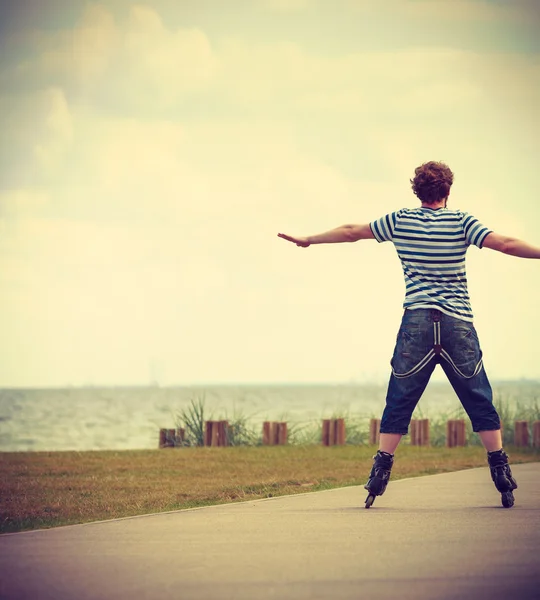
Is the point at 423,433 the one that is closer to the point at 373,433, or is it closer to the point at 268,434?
the point at 373,433

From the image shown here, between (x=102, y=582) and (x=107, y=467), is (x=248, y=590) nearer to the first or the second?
(x=102, y=582)

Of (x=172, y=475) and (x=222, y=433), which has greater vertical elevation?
(x=222, y=433)

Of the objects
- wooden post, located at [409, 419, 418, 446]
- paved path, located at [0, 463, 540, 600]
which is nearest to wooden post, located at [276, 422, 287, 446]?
wooden post, located at [409, 419, 418, 446]

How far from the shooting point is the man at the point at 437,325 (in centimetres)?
662

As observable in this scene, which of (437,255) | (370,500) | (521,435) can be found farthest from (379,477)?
(521,435)

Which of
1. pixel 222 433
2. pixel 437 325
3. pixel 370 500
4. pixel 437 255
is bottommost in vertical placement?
pixel 370 500

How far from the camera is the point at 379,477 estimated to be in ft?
21.9

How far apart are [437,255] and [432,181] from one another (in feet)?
1.68

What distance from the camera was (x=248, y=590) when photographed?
13.8 feet

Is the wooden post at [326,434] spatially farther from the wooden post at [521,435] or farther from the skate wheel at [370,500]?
the skate wheel at [370,500]

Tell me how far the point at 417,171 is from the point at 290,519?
7.41ft

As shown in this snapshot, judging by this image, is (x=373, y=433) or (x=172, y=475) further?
(x=373, y=433)

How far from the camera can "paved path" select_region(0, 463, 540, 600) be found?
4.20 meters

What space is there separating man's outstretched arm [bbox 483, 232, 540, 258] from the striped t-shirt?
5 centimetres
